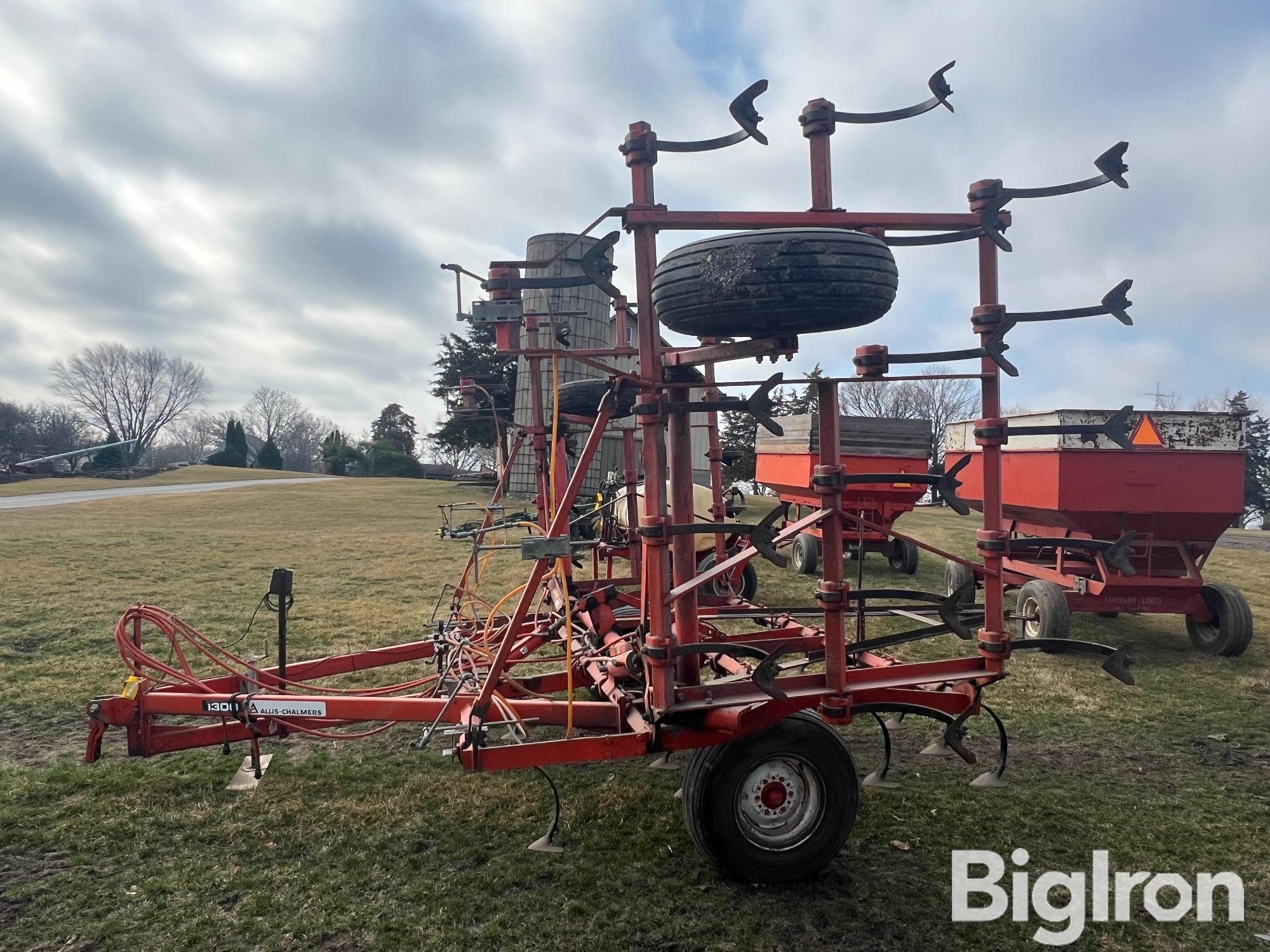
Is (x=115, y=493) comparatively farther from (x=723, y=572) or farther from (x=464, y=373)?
(x=723, y=572)

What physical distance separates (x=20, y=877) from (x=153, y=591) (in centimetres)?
717

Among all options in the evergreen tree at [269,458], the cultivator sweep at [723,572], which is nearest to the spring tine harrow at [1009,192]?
the cultivator sweep at [723,572]

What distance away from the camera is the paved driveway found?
2445 cm

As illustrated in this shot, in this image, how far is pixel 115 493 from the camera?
30281 mm

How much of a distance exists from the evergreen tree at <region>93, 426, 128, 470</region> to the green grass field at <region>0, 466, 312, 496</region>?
13.7 feet

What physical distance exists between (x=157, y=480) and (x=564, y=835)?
44230mm

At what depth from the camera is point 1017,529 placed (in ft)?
29.2

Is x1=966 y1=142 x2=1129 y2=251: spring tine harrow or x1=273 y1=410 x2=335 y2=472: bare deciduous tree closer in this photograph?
x1=966 y1=142 x2=1129 y2=251: spring tine harrow

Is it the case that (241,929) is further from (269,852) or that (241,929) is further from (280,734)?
(280,734)

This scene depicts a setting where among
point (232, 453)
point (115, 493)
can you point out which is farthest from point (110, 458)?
point (115, 493)

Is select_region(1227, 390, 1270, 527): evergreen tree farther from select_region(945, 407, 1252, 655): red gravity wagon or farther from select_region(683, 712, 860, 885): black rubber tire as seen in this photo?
select_region(683, 712, 860, 885): black rubber tire

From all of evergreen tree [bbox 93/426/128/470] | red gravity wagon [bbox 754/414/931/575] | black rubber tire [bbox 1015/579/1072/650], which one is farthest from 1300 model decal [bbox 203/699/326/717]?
evergreen tree [bbox 93/426/128/470]

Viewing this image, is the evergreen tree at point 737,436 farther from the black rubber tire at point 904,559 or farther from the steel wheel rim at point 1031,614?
the steel wheel rim at point 1031,614

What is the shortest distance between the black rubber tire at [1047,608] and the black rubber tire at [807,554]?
14.3 ft
